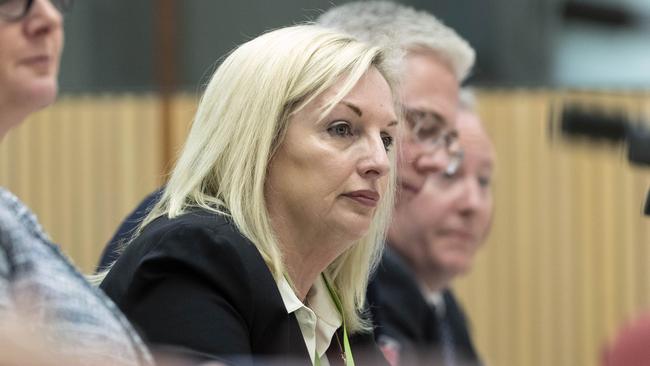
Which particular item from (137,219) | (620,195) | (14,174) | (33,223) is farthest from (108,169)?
(33,223)

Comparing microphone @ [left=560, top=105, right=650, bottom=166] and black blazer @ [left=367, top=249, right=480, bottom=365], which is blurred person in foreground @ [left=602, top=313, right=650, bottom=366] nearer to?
microphone @ [left=560, top=105, right=650, bottom=166]

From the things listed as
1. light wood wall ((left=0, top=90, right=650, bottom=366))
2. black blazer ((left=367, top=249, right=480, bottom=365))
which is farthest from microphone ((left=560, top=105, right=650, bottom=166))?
light wood wall ((left=0, top=90, right=650, bottom=366))

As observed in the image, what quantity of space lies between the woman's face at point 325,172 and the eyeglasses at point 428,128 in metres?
0.79

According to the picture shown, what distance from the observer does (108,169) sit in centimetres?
529

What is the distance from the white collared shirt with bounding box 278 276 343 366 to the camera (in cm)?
A: 181

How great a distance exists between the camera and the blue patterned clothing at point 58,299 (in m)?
1.16

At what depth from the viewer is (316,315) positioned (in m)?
1.97

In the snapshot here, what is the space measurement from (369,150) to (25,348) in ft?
3.84

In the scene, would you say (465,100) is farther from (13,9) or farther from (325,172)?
(13,9)

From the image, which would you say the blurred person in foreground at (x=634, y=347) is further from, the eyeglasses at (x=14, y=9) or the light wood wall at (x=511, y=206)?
the light wood wall at (x=511, y=206)

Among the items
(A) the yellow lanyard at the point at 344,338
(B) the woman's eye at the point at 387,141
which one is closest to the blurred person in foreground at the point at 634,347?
(A) the yellow lanyard at the point at 344,338

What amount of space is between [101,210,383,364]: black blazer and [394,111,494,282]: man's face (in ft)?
3.56

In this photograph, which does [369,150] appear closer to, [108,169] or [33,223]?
[33,223]

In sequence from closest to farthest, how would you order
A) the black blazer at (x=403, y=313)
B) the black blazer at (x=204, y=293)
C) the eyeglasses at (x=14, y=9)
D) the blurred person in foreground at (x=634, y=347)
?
the blurred person in foreground at (x=634, y=347), the eyeglasses at (x=14, y=9), the black blazer at (x=204, y=293), the black blazer at (x=403, y=313)
